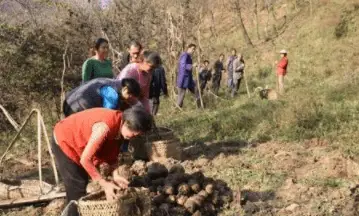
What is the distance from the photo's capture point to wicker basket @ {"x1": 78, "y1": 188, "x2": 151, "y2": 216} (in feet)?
12.1

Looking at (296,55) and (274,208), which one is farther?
(296,55)

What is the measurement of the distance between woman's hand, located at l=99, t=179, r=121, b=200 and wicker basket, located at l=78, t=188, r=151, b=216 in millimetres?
40

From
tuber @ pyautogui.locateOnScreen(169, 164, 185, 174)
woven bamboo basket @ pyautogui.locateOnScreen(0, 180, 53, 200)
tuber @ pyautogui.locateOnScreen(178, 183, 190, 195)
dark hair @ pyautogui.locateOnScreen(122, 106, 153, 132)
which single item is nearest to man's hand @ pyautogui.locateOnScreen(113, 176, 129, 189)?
dark hair @ pyautogui.locateOnScreen(122, 106, 153, 132)

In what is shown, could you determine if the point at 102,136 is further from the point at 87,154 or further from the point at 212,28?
the point at 212,28

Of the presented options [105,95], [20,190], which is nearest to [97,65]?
→ [105,95]

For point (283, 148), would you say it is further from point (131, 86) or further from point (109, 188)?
point (109, 188)

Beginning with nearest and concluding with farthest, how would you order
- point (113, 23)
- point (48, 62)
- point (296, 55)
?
point (48, 62)
point (113, 23)
point (296, 55)

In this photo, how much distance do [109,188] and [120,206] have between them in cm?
18

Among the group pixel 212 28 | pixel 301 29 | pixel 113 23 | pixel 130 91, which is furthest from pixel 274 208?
pixel 212 28

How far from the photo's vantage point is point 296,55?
21750 mm

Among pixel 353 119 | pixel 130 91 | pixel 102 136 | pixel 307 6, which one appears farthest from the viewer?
pixel 307 6

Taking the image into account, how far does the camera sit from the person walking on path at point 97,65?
20.3ft

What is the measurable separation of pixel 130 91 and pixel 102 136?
1.31m

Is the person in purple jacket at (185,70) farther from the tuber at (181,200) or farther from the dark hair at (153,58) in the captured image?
the tuber at (181,200)
